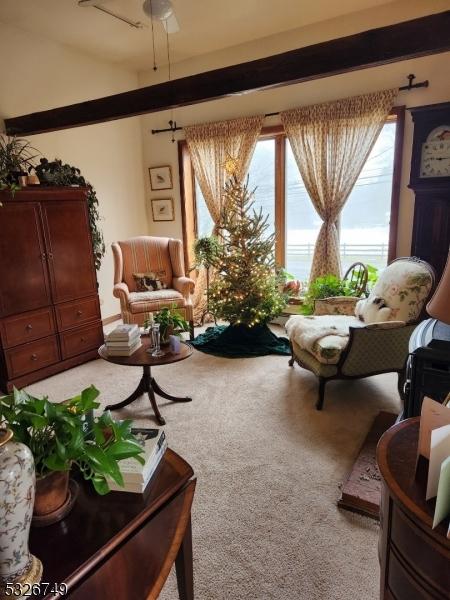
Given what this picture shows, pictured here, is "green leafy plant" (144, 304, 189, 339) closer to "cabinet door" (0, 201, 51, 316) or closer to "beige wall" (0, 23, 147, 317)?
"cabinet door" (0, 201, 51, 316)

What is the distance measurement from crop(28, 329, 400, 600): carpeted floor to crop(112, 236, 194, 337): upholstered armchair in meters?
0.75

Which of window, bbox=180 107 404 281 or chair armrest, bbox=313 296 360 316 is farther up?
window, bbox=180 107 404 281

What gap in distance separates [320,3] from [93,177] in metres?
3.11

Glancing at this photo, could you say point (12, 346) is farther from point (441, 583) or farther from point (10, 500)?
point (441, 583)

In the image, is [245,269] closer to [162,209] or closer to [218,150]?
[218,150]

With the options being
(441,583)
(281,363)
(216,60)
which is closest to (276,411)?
(281,363)

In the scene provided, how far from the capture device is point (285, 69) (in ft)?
7.97

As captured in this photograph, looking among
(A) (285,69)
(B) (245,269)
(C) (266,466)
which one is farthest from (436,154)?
(C) (266,466)

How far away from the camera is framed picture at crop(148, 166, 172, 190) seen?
5344 millimetres

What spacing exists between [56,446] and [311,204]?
421 cm

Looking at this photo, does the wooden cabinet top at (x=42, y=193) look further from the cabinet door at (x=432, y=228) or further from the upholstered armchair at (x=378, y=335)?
the cabinet door at (x=432, y=228)

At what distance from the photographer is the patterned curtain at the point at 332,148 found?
3.88 m

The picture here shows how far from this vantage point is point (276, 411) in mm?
2787

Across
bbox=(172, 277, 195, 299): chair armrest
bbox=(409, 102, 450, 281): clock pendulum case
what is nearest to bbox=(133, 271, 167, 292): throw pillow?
bbox=(172, 277, 195, 299): chair armrest
